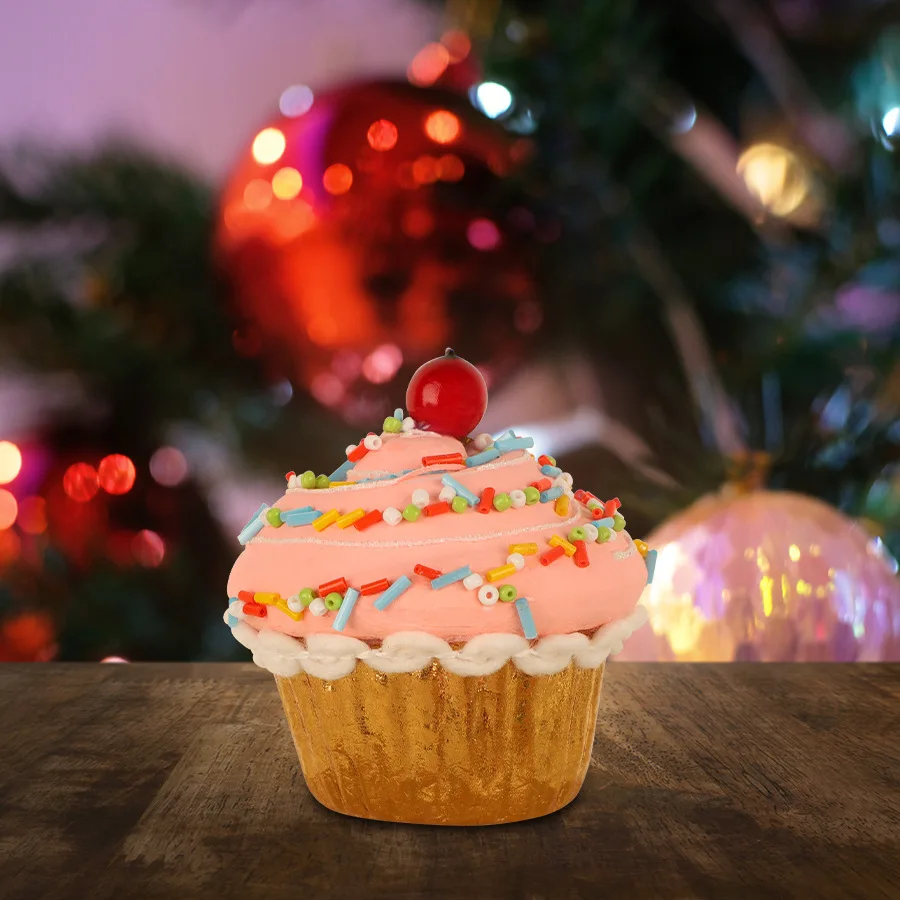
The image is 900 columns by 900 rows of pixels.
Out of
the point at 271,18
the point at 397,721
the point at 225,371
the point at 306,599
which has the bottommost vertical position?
the point at 397,721

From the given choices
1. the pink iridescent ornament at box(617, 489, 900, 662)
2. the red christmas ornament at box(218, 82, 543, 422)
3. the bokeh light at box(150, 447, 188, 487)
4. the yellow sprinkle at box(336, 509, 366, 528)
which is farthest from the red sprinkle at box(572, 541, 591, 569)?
the bokeh light at box(150, 447, 188, 487)

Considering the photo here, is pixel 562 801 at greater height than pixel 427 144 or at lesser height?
lesser

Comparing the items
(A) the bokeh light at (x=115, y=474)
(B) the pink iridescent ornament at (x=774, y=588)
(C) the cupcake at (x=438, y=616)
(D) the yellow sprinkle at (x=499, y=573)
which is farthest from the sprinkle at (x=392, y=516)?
(A) the bokeh light at (x=115, y=474)

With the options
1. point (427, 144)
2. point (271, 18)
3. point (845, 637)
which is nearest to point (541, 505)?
point (845, 637)

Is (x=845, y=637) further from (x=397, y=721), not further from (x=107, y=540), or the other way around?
(x=107, y=540)

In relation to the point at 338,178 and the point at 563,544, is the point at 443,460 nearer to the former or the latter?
the point at 563,544

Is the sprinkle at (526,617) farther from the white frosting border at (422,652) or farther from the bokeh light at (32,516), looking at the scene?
the bokeh light at (32,516)

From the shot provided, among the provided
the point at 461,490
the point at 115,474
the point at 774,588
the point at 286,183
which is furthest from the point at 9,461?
the point at 774,588
